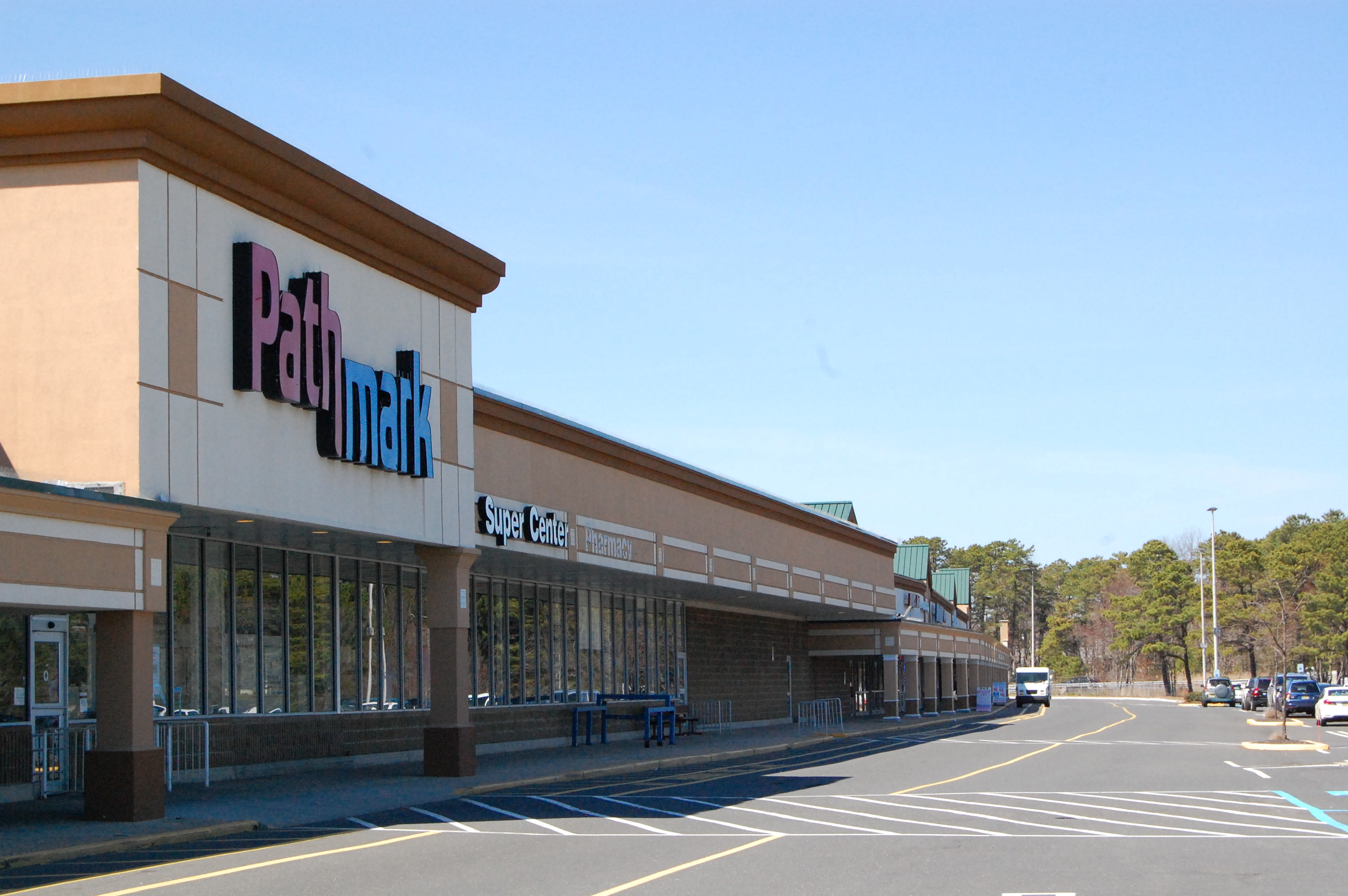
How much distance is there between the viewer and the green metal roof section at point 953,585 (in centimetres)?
→ 9744

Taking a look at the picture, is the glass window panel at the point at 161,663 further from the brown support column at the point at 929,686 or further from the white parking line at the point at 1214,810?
the brown support column at the point at 929,686

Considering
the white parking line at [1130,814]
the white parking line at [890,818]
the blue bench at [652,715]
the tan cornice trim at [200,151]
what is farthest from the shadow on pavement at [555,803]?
the tan cornice trim at [200,151]

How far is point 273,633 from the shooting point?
24641 mm

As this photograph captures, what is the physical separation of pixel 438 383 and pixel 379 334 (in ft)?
6.27

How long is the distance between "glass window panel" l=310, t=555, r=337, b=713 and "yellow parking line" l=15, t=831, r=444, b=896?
397 inches

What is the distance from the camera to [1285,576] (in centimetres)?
9812

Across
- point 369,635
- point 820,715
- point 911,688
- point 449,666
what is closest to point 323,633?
point 369,635

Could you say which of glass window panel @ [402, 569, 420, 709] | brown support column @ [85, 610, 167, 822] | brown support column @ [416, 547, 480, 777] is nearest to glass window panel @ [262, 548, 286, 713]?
brown support column @ [416, 547, 480, 777]

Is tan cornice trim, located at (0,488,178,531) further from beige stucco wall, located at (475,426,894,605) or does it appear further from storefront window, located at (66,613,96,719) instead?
beige stucco wall, located at (475,426,894,605)

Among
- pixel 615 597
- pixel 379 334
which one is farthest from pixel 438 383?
pixel 615 597

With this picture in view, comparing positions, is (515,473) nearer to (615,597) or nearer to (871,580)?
(615,597)

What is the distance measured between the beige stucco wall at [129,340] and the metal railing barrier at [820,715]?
2817 cm

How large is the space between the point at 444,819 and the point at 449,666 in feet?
21.2

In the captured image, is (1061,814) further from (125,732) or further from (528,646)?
(528,646)
